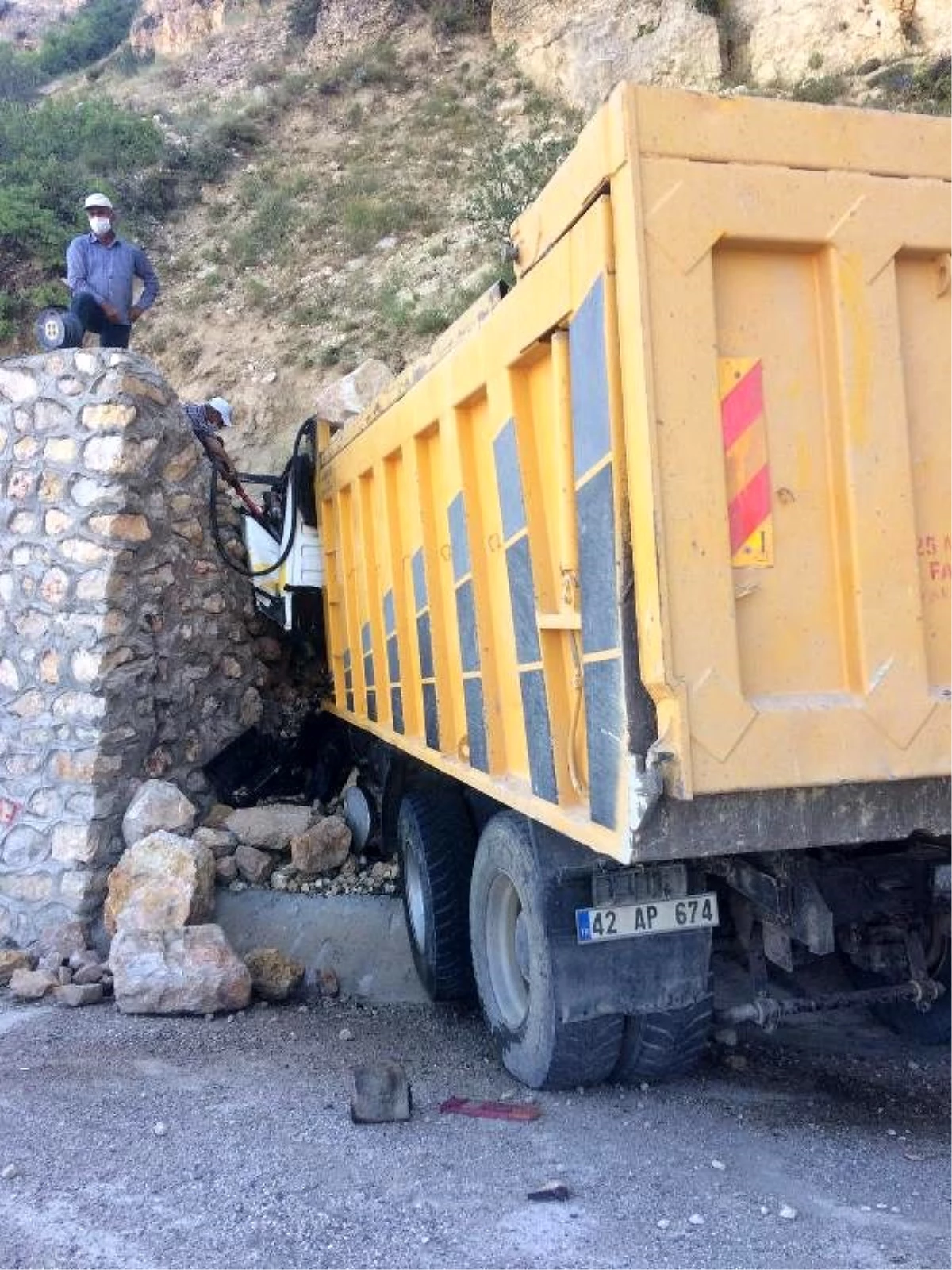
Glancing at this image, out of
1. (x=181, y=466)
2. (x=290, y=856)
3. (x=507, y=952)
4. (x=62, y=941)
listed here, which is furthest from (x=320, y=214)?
(x=507, y=952)

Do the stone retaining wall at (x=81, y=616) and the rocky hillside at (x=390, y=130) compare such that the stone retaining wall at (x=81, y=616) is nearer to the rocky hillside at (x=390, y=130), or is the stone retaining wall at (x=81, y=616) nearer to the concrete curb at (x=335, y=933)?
the concrete curb at (x=335, y=933)

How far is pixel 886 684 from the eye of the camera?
2.78 m

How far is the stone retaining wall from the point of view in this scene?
5.71 meters

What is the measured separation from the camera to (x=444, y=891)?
4852 millimetres

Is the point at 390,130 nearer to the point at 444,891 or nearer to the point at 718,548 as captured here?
the point at 444,891

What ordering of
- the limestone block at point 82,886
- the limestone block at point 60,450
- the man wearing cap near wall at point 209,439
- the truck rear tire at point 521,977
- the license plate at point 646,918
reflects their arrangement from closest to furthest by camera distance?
1. the license plate at point 646,918
2. the truck rear tire at point 521,977
3. the limestone block at point 82,886
4. the limestone block at point 60,450
5. the man wearing cap near wall at point 209,439

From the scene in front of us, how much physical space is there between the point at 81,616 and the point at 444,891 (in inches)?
95.1

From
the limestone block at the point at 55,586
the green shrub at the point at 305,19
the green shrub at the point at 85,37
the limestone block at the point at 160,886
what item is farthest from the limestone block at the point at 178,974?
the green shrub at the point at 85,37

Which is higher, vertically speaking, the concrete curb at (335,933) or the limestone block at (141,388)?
the limestone block at (141,388)

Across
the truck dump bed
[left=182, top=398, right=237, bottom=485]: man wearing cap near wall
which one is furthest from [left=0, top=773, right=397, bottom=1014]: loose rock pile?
the truck dump bed

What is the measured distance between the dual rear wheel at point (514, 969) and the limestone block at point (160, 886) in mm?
1043

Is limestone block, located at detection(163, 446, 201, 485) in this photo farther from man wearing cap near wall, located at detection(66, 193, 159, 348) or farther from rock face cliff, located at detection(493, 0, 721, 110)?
rock face cliff, located at detection(493, 0, 721, 110)

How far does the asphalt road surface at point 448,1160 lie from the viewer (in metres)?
2.76

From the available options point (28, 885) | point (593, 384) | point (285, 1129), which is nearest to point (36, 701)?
point (28, 885)
